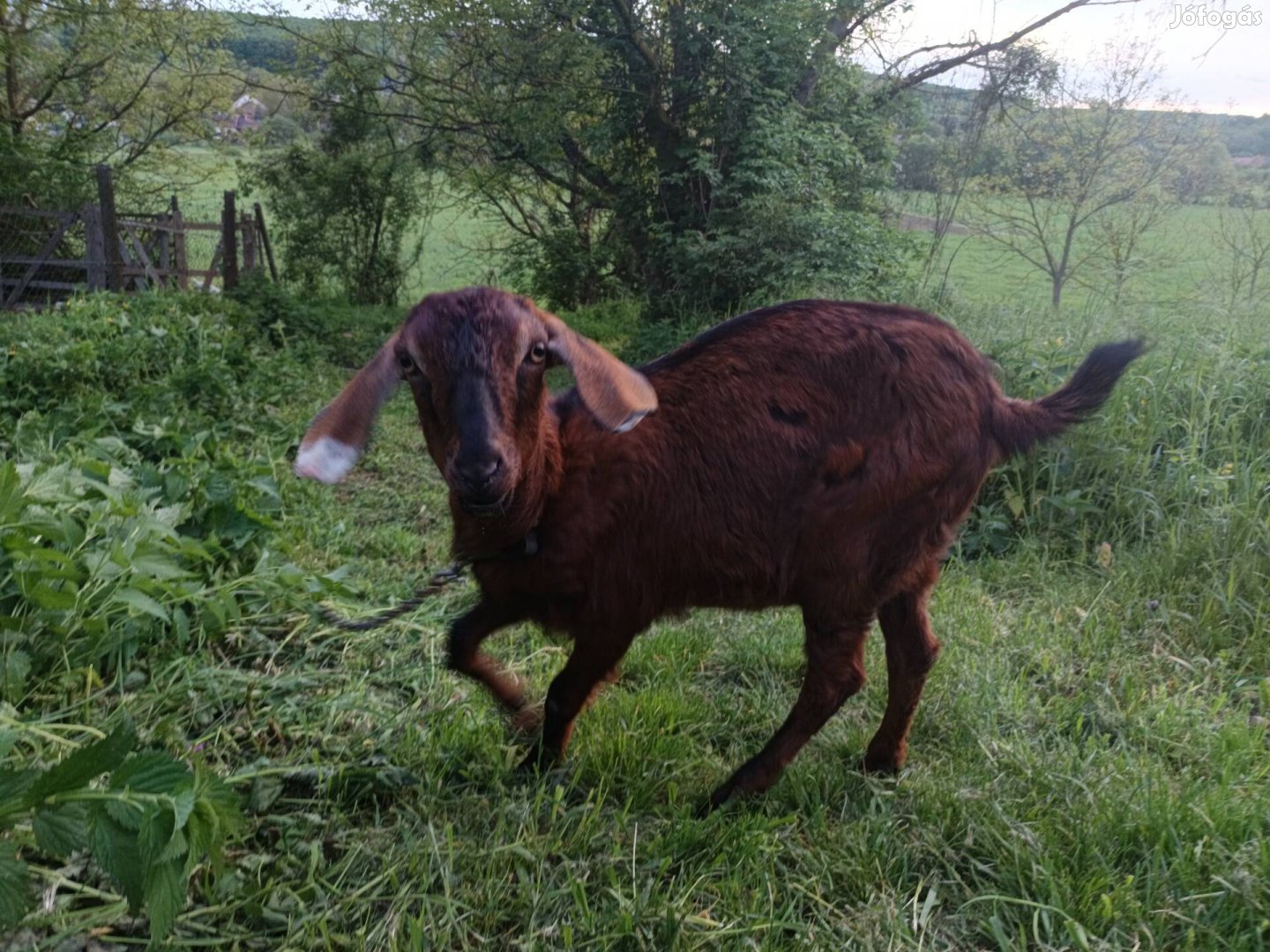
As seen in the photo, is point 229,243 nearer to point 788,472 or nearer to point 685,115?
point 685,115

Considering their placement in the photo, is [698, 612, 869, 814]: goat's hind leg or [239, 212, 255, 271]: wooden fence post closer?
[698, 612, 869, 814]: goat's hind leg

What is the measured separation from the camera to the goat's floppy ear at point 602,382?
204 centimetres

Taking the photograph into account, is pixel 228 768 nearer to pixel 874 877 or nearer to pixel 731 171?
pixel 874 877

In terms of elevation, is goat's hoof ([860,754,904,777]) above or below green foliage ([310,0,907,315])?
below

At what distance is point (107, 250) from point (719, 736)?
11.7m

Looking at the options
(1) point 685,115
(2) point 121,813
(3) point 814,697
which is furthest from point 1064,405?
(1) point 685,115

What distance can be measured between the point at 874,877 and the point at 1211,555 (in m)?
2.47

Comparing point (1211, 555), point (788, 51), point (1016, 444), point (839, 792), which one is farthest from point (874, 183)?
point (839, 792)

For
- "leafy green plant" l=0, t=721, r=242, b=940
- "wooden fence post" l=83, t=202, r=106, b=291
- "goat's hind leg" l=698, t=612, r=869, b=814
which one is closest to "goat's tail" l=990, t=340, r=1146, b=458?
"goat's hind leg" l=698, t=612, r=869, b=814

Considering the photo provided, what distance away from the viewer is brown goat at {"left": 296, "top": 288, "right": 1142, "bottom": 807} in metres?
2.40

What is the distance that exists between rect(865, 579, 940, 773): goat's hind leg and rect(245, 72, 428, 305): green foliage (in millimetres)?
12354

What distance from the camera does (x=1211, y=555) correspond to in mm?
3592

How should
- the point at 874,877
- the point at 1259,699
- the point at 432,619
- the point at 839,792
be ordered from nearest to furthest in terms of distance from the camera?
the point at 874,877 → the point at 839,792 → the point at 1259,699 → the point at 432,619

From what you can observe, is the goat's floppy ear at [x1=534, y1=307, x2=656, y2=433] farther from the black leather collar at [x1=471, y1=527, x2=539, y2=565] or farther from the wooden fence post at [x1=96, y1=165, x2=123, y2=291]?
the wooden fence post at [x1=96, y1=165, x2=123, y2=291]
